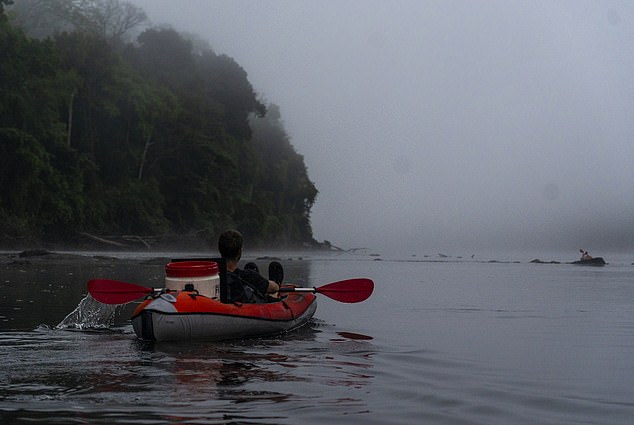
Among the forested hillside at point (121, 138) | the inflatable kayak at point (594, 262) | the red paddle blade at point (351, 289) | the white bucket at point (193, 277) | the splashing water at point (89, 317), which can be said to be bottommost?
the splashing water at point (89, 317)

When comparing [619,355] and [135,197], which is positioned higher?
[135,197]

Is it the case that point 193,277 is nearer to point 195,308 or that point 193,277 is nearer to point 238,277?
point 195,308

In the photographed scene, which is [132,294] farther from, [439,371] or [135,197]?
[135,197]

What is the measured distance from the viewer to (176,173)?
1882 inches

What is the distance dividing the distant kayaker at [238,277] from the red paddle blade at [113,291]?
3.57 feet

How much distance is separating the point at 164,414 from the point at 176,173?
44.4 m

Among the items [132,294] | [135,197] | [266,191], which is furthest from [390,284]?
[266,191]

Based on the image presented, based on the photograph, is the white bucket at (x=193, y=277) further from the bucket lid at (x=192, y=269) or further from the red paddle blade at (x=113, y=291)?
the red paddle blade at (x=113, y=291)

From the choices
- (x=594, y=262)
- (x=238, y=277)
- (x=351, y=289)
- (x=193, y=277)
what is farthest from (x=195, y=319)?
(x=594, y=262)

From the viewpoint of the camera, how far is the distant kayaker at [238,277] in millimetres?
8188

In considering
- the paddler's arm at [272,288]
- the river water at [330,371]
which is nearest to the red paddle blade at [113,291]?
the river water at [330,371]

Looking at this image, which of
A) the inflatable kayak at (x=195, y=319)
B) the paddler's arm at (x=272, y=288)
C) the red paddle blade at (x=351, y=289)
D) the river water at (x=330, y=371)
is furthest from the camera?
the red paddle blade at (x=351, y=289)

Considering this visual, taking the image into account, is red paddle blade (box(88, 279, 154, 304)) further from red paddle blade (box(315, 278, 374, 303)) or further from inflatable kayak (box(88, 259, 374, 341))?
red paddle blade (box(315, 278, 374, 303))

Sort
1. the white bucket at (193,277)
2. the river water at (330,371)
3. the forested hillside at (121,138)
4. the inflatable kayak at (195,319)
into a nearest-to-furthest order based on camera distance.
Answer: the river water at (330,371)
the inflatable kayak at (195,319)
the white bucket at (193,277)
the forested hillside at (121,138)
